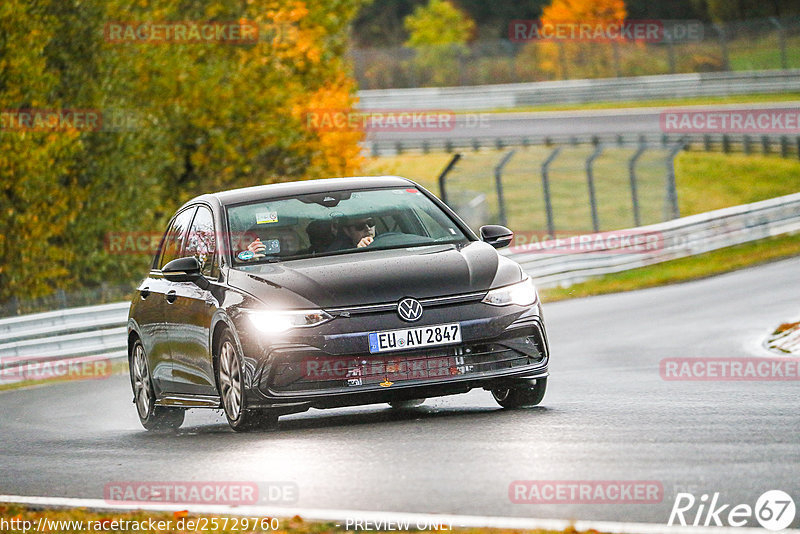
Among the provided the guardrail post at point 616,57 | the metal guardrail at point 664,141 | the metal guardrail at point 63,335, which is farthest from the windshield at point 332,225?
the guardrail post at point 616,57

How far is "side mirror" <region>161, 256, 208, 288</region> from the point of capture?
1019cm

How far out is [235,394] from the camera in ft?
31.4

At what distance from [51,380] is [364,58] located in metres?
49.3

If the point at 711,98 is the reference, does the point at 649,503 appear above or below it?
above

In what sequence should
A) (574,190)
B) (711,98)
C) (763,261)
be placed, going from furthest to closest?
(711,98)
(574,190)
(763,261)

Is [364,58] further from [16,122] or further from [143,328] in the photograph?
[143,328]

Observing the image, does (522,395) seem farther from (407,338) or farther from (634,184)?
(634,184)

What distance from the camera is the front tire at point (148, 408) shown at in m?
11.7

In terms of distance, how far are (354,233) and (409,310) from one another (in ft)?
4.21

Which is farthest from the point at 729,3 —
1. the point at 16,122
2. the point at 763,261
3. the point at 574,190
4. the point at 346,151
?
the point at 16,122

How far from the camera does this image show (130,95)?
2997 cm

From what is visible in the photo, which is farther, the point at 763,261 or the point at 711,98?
the point at 711,98

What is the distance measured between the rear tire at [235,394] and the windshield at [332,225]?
68 cm

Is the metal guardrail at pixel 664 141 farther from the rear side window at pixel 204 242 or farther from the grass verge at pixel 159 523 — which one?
the grass verge at pixel 159 523
